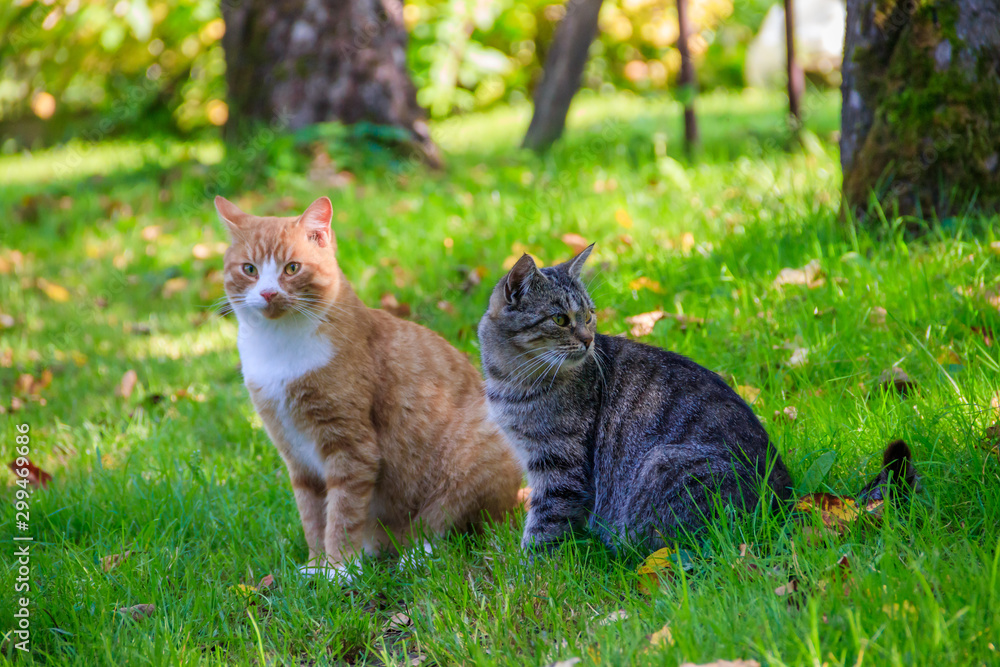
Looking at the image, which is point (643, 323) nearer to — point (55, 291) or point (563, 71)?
point (563, 71)

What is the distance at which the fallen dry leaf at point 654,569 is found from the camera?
7.22 feet

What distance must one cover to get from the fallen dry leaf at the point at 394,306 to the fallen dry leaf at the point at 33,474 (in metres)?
1.98

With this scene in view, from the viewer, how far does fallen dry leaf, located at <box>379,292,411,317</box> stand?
464 centimetres

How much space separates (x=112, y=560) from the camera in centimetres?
275

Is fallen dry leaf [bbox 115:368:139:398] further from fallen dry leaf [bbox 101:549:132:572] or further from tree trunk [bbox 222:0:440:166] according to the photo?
tree trunk [bbox 222:0:440:166]

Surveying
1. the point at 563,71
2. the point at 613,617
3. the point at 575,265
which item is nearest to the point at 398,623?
the point at 613,617

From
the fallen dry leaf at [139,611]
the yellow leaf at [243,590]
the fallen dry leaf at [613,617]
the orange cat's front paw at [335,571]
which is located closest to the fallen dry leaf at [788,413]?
the fallen dry leaf at [613,617]

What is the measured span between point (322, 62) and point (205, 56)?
4.86 metres

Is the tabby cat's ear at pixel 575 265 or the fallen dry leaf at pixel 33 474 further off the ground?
the tabby cat's ear at pixel 575 265

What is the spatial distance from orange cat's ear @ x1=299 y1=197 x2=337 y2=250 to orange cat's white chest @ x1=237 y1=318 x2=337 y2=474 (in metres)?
0.38

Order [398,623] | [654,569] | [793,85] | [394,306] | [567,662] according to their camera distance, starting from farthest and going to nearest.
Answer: [793,85], [394,306], [398,623], [654,569], [567,662]

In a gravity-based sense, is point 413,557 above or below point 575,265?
below

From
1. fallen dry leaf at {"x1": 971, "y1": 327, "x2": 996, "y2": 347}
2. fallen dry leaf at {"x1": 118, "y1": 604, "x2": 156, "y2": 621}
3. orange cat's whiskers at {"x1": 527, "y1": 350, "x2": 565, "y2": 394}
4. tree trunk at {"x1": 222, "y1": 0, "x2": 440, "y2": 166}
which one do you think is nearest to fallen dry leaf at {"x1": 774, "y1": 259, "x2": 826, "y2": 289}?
fallen dry leaf at {"x1": 971, "y1": 327, "x2": 996, "y2": 347}

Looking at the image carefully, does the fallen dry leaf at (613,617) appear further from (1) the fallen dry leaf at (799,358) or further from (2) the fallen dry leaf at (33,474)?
(2) the fallen dry leaf at (33,474)
